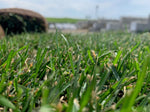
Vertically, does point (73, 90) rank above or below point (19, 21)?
below

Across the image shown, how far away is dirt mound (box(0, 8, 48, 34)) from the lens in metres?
6.09

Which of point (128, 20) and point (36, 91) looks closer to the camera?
point (36, 91)

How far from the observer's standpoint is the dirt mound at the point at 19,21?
609 cm

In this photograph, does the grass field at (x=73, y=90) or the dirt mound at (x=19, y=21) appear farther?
the dirt mound at (x=19, y=21)

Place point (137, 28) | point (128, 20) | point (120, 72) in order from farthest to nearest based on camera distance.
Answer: point (128, 20)
point (137, 28)
point (120, 72)

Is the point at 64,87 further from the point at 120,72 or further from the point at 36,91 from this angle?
the point at 120,72

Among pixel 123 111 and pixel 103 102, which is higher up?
pixel 123 111

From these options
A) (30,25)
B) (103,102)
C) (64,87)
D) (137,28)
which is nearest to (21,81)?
(64,87)

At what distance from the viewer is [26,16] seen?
6949mm

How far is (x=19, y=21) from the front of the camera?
20.7ft

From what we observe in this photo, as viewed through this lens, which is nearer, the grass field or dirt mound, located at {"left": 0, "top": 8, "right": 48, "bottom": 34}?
the grass field

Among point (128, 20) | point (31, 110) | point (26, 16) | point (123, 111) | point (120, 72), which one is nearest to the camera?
point (123, 111)

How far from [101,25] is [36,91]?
2042cm

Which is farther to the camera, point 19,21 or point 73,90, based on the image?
point 19,21
